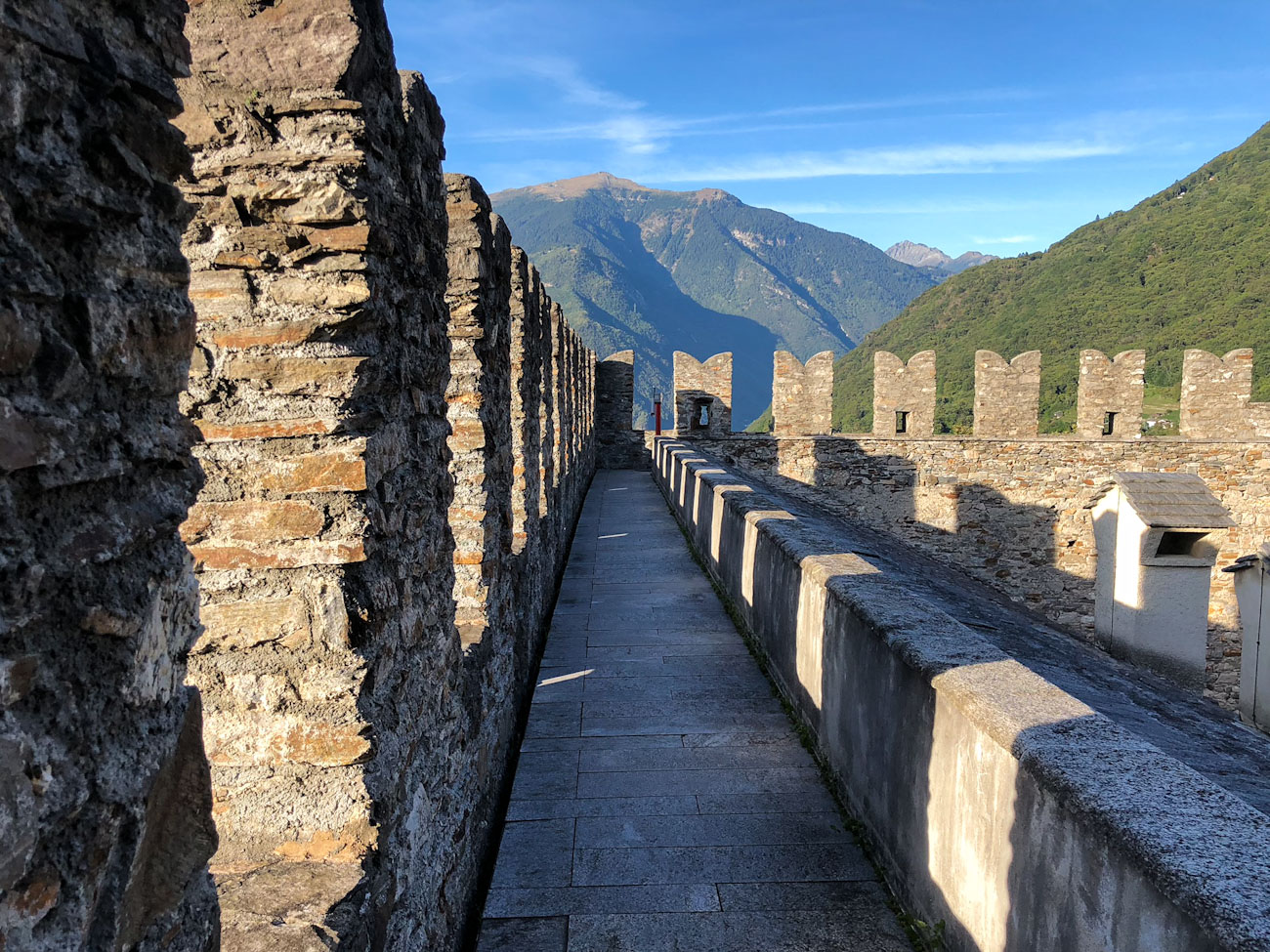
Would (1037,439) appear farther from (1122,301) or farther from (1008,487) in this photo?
(1122,301)

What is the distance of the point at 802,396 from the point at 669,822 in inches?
524

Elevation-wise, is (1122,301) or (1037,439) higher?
(1122,301)

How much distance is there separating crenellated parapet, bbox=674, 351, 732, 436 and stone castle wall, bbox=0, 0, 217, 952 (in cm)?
1575

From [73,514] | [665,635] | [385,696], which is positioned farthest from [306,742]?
[665,635]

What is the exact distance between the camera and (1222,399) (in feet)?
53.9

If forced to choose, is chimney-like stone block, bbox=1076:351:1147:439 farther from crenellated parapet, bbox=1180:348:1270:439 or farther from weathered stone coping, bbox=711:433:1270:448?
crenellated parapet, bbox=1180:348:1270:439

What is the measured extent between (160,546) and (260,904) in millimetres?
1052

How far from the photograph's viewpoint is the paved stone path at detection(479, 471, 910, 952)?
2.88 meters

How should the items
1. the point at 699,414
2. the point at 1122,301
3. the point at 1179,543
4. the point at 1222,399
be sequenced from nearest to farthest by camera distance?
the point at 1179,543
the point at 1222,399
the point at 699,414
the point at 1122,301

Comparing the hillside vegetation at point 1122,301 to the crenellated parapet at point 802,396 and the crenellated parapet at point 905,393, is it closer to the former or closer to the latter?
the crenellated parapet at point 905,393

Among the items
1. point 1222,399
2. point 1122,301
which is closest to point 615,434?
point 1222,399

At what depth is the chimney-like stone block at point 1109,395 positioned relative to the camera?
53.0 feet

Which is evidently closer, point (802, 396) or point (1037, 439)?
point (1037, 439)

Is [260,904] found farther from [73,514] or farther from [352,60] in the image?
[352,60]
